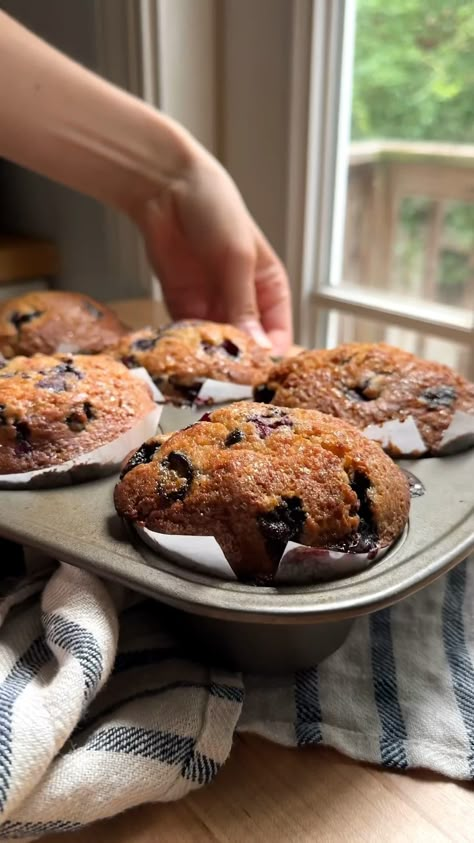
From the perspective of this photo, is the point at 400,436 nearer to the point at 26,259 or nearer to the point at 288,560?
the point at 288,560

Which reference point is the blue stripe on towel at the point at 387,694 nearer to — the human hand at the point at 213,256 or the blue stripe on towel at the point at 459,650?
the blue stripe on towel at the point at 459,650

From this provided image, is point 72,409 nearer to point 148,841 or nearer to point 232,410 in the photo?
point 232,410

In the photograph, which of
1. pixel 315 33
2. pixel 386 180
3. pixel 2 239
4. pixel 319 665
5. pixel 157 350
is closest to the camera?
pixel 319 665

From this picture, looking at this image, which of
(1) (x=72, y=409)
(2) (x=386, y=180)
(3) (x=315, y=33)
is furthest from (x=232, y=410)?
(2) (x=386, y=180)

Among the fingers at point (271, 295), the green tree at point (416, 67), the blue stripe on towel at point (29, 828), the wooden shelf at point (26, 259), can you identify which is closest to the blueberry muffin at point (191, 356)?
the fingers at point (271, 295)

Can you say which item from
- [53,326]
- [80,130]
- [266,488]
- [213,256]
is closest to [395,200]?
[213,256]

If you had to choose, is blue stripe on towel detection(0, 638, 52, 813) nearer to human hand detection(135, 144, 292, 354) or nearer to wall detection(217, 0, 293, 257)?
human hand detection(135, 144, 292, 354)
